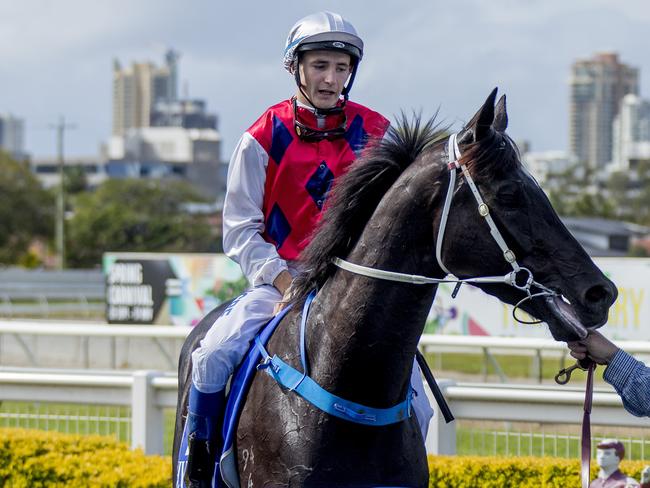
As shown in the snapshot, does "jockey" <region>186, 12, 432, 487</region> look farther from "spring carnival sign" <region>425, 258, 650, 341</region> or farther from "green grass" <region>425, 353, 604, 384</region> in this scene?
"spring carnival sign" <region>425, 258, 650, 341</region>

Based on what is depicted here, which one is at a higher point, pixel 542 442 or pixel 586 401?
pixel 586 401

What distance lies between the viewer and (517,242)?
10.0ft

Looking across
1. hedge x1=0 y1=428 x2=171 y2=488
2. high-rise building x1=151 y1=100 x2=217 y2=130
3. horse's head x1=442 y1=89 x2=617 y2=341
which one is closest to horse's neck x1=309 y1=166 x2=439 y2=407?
horse's head x1=442 y1=89 x2=617 y2=341

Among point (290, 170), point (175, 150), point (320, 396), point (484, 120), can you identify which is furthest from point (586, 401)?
point (175, 150)

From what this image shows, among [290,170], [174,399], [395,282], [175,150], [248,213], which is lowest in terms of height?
[175,150]

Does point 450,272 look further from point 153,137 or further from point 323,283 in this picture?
point 153,137

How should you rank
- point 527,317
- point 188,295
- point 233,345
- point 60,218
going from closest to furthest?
1. point 233,345
2. point 527,317
3. point 188,295
4. point 60,218

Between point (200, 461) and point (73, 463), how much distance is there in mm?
2550

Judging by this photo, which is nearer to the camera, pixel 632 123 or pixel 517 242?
pixel 517 242

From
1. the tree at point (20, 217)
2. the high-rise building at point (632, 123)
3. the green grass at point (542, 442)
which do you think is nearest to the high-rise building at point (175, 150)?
the tree at point (20, 217)

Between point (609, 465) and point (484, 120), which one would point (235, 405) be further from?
point (609, 465)

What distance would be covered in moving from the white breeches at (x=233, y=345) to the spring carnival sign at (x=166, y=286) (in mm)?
12782

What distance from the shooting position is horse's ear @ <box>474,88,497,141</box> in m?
3.05

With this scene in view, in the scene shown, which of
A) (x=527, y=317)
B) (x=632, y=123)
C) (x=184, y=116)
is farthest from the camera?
(x=632, y=123)
